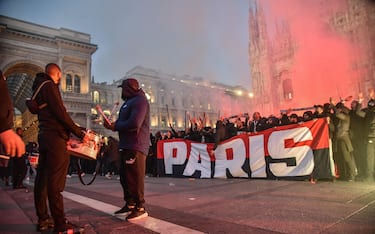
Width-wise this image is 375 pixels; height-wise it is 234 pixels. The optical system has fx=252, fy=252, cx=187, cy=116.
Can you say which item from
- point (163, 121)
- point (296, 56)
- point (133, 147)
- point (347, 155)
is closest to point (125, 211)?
point (133, 147)

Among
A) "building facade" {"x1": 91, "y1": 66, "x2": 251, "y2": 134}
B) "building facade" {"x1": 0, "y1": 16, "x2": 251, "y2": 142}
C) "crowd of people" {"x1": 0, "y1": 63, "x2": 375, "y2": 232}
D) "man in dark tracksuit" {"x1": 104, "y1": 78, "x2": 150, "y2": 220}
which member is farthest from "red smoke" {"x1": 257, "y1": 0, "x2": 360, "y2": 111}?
"building facade" {"x1": 91, "y1": 66, "x2": 251, "y2": 134}

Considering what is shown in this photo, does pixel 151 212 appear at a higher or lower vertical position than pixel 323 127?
lower

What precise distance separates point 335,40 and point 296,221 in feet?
61.5

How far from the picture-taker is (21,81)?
41.2 meters

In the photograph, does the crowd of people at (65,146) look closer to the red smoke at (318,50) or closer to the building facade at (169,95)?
the red smoke at (318,50)

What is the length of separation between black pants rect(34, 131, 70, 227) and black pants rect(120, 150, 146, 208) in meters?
0.85

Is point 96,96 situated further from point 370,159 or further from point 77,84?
point 370,159

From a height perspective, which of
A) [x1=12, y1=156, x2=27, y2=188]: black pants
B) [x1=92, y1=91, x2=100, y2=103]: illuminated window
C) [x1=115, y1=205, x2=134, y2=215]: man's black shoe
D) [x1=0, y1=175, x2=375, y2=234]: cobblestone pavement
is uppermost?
[x1=92, y1=91, x2=100, y2=103]: illuminated window

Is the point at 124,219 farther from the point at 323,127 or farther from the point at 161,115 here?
the point at 161,115

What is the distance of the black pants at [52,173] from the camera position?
249cm

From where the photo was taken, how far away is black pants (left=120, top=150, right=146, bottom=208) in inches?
128

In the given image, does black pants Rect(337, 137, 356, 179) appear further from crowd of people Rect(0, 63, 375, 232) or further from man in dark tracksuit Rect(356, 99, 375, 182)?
man in dark tracksuit Rect(356, 99, 375, 182)

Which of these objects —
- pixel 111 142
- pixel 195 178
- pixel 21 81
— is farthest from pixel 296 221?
pixel 21 81

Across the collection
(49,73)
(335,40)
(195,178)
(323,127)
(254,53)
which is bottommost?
(195,178)
